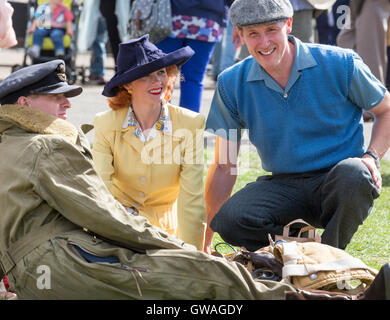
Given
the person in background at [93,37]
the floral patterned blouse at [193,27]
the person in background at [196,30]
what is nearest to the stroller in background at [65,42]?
the person in background at [93,37]

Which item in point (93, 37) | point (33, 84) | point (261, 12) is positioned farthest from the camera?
point (93, 37)

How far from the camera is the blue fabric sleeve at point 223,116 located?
13.4 feet

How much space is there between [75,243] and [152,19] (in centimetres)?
303

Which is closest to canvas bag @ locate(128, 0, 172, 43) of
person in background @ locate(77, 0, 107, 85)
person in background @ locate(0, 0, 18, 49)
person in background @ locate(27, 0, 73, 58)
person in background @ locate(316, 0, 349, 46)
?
person in background @ locate(0, 0, 18, 49)

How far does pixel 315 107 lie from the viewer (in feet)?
12.9

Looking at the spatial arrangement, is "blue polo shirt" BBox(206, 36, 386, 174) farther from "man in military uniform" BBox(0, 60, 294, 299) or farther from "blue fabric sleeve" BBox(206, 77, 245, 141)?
"man in military uniform" BBox(0, 60, 294, 299)

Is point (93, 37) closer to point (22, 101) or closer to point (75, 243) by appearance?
point (22, 101)

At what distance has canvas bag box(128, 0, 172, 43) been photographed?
573cm

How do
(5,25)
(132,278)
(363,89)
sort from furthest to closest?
Result: (5,25), (363,89), (132,278)

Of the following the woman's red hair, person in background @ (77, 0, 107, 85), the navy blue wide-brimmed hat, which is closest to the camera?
the navy blue wide-brimmed hat

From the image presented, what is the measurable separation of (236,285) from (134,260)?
391 mm

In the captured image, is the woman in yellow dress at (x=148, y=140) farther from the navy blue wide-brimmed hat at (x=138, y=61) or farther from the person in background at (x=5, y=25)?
the person in background at (x=5, y=25)

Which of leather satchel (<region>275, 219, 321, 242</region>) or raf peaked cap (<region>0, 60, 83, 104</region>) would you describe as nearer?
raf peaked cap (<region>0, 60, 83, 104</region>)

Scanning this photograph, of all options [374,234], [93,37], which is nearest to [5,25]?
[374,234]
